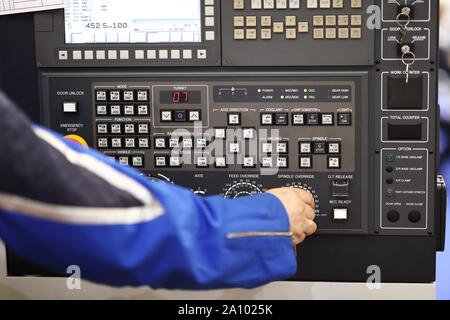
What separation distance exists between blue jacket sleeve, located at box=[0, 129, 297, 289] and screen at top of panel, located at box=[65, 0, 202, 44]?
631 mm

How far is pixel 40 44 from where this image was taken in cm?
172

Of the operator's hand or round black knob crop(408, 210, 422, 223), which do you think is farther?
round black knob crop(408, 210, 422, 223)

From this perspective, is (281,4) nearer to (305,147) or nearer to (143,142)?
(305,147)

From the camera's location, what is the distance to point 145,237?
40.9 inches

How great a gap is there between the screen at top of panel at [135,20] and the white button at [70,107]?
0.18 m

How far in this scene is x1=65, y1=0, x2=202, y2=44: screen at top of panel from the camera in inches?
65.8

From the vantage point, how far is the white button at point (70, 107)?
1.72 metres

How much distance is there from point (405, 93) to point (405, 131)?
0.10 meters

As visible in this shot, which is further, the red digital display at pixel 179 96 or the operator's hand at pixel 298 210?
the red digital display at pixel 179 96

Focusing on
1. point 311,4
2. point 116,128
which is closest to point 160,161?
point 116,128

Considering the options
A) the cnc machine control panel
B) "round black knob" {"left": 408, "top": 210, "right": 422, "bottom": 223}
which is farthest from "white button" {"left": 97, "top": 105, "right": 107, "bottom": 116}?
"round black knob" {"left": 408, "top": 210, "right": 422, "bottom": 223}

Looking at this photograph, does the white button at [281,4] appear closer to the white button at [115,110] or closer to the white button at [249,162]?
the white button at [249,162]

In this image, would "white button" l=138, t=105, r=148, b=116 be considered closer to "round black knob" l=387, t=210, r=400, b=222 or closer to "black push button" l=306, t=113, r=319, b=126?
"black push button" l=306, t=113, r=319, b=126

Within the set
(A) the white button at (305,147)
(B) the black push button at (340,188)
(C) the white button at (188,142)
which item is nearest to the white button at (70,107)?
(C) the white button at (188,142)
